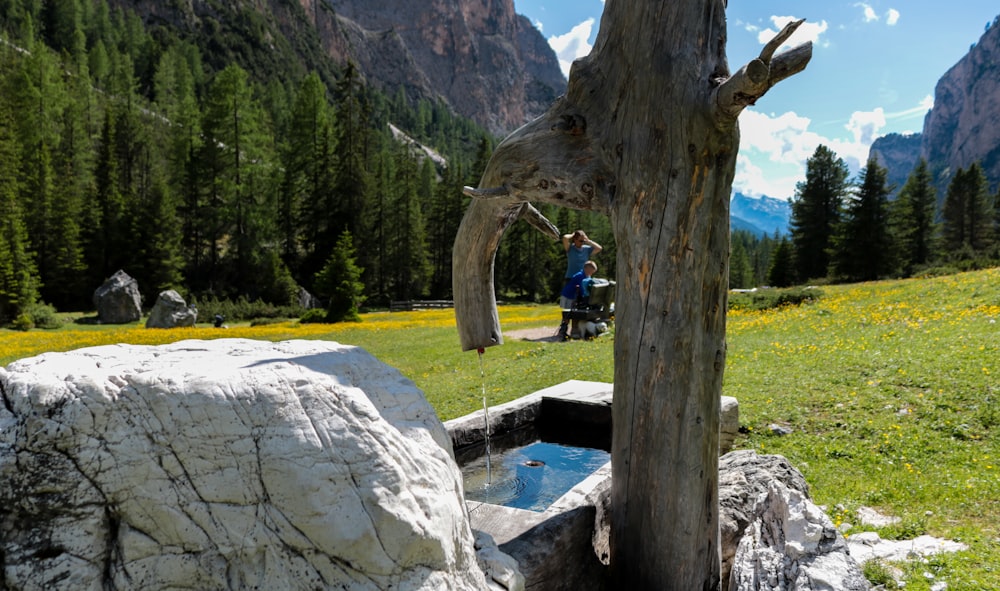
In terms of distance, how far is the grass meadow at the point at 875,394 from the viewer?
503cm

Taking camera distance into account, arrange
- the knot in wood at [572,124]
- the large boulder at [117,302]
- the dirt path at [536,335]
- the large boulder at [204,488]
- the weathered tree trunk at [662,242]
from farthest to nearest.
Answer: the large boulder at [117,302] → the dirt path at [536,335] → the knot in wood at [572,124] → the weathered tree trunk at [662,242] → the large boulder at [204,488]

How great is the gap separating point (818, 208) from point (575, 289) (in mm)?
41593

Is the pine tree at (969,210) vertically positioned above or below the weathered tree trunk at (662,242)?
above

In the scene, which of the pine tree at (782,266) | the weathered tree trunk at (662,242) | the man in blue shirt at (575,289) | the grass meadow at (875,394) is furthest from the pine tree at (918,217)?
the weathered tree trunk at (662,242)

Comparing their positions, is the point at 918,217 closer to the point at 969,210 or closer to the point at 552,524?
the point at 969,210

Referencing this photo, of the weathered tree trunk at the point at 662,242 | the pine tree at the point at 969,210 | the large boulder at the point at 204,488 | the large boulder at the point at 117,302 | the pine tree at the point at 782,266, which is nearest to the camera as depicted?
the large boulder at the point at 204,488

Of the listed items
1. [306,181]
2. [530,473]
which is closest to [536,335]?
[530,473]

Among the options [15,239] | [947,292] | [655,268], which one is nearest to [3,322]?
[15,239]

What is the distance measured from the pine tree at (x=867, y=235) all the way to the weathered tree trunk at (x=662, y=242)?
43791mm

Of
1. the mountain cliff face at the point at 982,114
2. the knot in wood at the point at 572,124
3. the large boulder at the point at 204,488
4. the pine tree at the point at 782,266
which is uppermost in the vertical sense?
the mountain cliff face at the point at 982,114

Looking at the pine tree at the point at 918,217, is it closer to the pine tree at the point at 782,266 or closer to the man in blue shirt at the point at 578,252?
the pine tree at the point at 782,266

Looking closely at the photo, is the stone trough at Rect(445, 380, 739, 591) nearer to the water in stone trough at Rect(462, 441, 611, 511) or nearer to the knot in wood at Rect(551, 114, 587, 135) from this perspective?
the water in stone trough at Rect(462, 441, 611, 511)

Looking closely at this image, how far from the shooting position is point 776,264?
5381 centimetres

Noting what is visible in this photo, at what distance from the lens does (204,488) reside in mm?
2301
